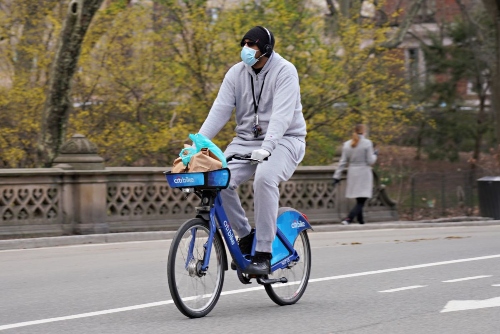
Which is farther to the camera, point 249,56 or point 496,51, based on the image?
point 496,51

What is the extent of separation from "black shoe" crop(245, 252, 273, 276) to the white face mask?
Answer: 1.32 meters

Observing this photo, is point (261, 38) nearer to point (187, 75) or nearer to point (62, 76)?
point (62, 76)

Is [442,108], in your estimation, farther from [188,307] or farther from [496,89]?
[188,307]

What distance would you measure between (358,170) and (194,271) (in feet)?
37.5

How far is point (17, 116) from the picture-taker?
21938 mm

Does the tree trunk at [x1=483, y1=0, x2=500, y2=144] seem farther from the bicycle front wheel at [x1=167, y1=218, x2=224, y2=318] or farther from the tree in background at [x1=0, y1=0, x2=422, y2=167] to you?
the bicycle front wheel at [x1=167, y1=218, x2=224, y2=318]

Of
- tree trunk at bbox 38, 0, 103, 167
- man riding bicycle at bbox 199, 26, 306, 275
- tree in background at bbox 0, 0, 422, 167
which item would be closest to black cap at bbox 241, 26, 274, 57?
man riding bicycle at bbox 199, 26, 306, 275

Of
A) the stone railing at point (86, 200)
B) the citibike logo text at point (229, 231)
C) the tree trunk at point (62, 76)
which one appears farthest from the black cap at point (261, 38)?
the tree trunk at point (62, 76)

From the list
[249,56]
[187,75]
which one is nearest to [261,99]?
[249,56]

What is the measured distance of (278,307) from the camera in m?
7.91

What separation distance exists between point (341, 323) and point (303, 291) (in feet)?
3.75

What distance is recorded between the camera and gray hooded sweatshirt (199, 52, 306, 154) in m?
7.37

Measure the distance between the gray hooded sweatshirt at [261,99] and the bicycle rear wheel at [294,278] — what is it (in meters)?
1.00

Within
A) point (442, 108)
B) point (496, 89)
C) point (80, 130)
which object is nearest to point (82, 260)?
point (80, 130)
